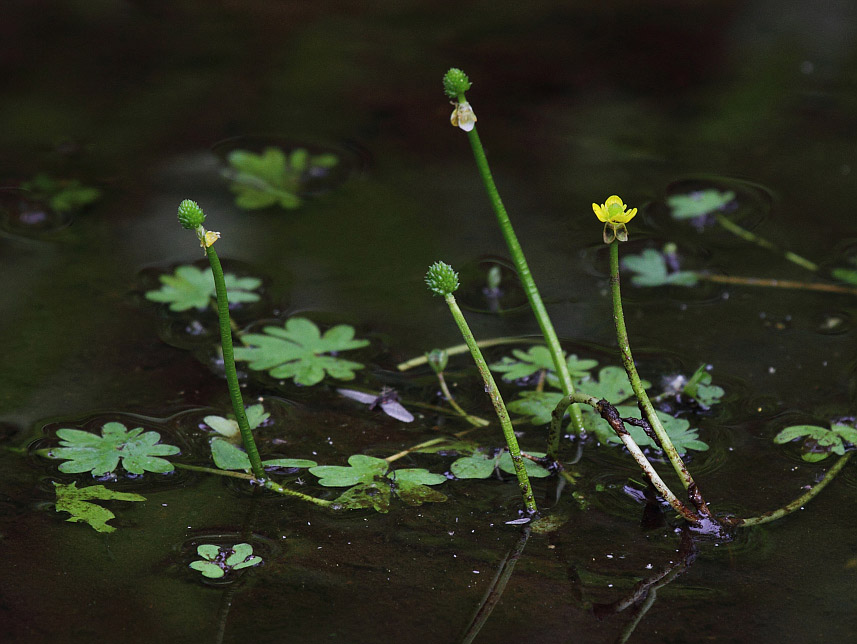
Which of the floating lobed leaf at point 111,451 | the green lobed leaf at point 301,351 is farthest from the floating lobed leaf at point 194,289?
the floating lobed leaf at point 111,451

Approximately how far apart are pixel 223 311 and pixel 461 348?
0.77 metres

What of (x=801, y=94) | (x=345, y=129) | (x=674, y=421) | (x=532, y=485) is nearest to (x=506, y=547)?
(x=532, y=485)

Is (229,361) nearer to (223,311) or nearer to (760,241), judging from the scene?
(223,311)

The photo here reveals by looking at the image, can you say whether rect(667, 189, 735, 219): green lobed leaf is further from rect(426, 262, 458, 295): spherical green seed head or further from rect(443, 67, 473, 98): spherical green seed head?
rect(426, 262, 458, 295): spherical green seed head

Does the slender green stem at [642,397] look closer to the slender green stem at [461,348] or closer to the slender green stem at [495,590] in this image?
the slender green stem at [495,590]

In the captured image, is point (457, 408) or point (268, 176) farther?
point (268, 176)

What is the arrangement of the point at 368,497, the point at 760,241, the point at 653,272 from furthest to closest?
the point at 760,241 → the point at 653,272 → the point at 368,497

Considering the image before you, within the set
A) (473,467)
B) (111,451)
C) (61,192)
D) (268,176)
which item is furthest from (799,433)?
(61,192)

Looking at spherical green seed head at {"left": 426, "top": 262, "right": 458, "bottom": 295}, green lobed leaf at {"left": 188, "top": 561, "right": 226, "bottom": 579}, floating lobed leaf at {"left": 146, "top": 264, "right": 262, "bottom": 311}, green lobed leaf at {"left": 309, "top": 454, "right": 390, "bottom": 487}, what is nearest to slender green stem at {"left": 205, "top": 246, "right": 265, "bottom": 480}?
green lobed leaf at {"left": 309, "top": 454, "right": 390, "bottom": 487}

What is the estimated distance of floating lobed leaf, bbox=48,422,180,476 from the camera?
1.68 m

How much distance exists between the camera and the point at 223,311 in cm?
148

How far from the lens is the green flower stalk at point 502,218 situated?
1590 millimetres

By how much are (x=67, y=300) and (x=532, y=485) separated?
1.32 metres

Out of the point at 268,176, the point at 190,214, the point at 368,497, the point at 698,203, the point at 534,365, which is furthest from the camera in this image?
the point at 268,176
